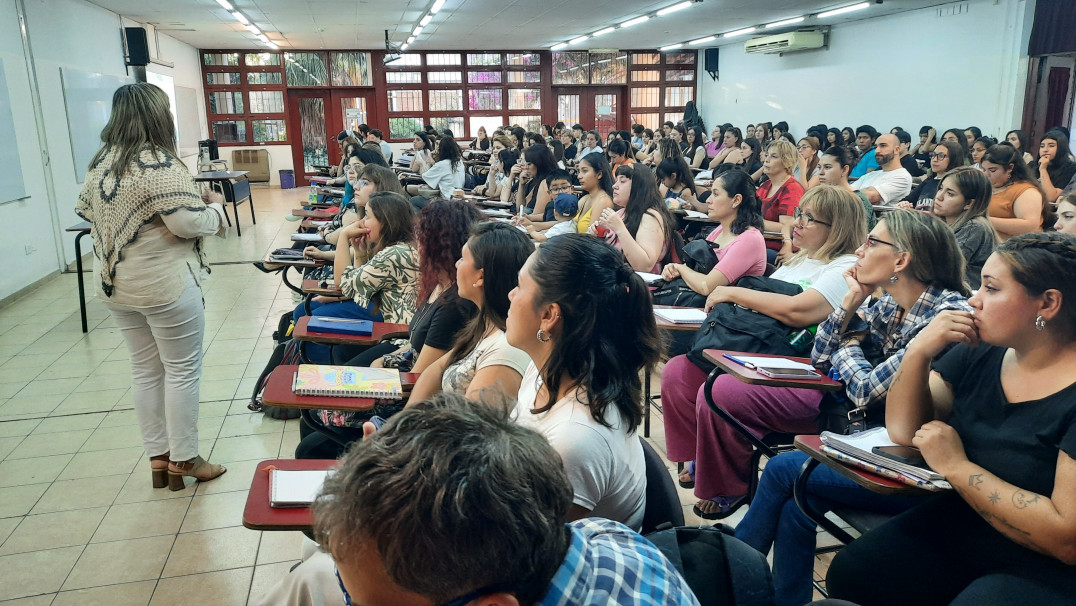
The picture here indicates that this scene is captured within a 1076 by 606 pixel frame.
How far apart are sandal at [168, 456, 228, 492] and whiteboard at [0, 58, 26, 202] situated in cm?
459

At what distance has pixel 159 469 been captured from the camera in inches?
112

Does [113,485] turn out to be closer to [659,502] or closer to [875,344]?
[659,502]

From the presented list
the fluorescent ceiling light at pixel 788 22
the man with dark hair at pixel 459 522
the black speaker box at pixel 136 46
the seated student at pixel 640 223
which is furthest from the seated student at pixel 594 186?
the black speaker box at pixel 136 46

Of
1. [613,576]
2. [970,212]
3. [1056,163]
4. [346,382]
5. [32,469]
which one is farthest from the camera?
[1056,163]

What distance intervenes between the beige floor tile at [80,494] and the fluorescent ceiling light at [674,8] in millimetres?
8616

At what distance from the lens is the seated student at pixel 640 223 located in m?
3.93

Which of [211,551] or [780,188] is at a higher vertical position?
[780,188]

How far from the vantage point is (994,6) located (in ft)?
29.3

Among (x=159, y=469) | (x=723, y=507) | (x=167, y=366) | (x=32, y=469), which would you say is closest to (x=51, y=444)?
(x=32, y=469)

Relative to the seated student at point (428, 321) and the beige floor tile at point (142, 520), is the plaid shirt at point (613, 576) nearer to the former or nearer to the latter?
Answer: the seated student at point (428, 321)

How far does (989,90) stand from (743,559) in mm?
10116

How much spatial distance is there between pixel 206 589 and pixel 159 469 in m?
0.79

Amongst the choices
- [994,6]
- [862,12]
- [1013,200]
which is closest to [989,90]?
[994,6]

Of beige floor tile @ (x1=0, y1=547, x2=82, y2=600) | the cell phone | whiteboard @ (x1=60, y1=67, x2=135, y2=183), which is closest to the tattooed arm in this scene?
the cell phone
